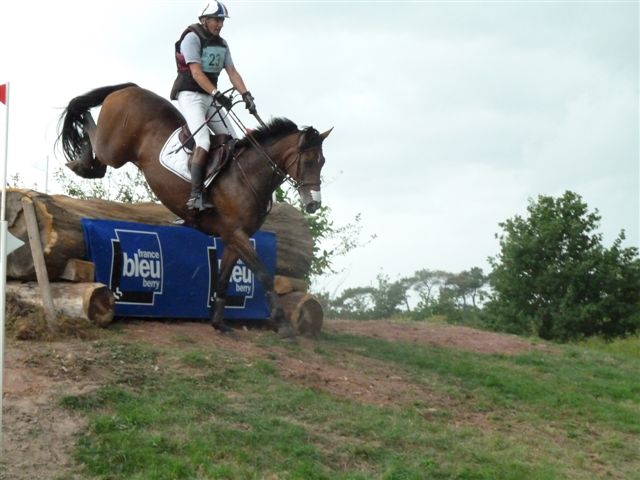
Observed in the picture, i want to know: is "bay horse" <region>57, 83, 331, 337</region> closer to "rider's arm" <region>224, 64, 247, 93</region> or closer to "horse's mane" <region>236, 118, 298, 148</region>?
"horse's mane" <region>236, 118, 298, 148</region>

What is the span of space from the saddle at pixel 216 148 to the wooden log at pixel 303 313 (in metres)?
2.19

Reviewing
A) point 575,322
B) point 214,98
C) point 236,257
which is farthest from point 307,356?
point 575,322

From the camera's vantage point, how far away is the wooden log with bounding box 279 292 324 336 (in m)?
11.8

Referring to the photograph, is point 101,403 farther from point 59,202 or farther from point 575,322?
point 575,322

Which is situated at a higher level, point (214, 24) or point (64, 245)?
point (214, 24)

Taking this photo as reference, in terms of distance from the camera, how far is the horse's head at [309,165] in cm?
1018

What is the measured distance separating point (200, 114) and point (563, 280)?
41.8 feet

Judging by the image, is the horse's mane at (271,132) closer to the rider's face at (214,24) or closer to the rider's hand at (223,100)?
the rider's hand at (223,100)

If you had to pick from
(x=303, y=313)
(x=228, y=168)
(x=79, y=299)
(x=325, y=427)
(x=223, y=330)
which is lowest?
(x=325, y=427)

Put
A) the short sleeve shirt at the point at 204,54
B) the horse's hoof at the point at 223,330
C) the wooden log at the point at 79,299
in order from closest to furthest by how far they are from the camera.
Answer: the wooden log at the point at 79,299 < the short sleeve shirt at the point at 204,54 < the horse's hoof at the point at 223,330

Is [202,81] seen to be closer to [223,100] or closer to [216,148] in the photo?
[223,100]

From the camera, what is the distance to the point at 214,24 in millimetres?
10453

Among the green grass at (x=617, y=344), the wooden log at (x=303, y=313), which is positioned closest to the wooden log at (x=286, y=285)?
the wooden log at (x=303, y=313)

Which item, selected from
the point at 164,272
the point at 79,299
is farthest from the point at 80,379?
the point at 164,272
